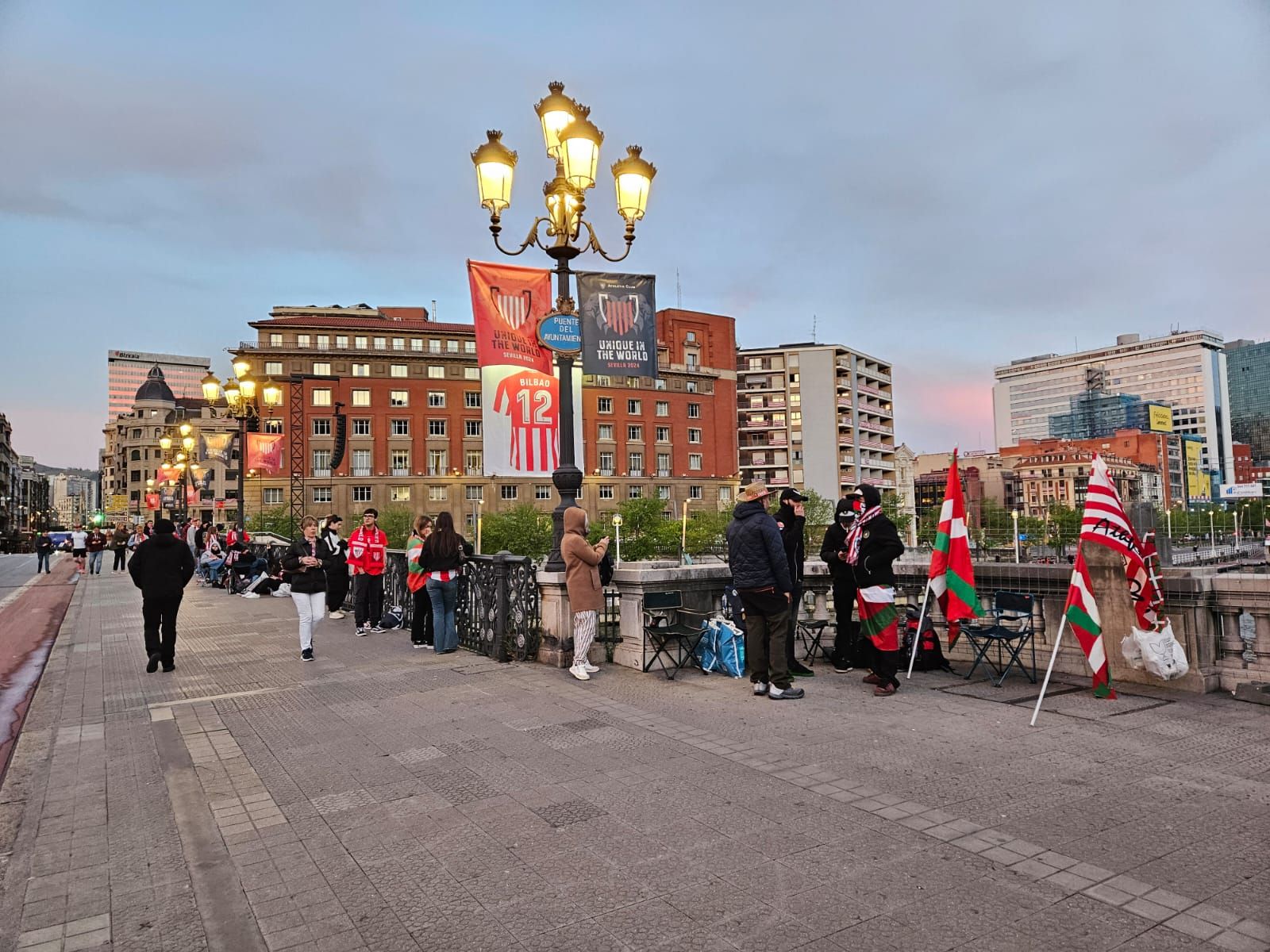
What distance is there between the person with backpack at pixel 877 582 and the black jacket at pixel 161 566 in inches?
319

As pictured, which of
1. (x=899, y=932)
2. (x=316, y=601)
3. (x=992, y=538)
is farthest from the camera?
(x=992, y=538)

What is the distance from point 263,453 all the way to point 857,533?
18426mm

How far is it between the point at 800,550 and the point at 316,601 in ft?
21.6

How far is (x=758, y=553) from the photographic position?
25.6ft

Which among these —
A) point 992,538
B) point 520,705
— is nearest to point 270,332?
point 992,538

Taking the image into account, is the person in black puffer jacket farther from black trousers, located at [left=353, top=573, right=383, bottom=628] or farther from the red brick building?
the red brick building

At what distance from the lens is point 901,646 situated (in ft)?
29.2

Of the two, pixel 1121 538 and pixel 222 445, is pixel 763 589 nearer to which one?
pixel 1121 538

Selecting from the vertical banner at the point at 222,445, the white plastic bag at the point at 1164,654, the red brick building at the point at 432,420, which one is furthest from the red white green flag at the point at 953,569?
the red brick building at the point at 432,420

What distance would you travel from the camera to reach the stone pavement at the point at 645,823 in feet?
11.3

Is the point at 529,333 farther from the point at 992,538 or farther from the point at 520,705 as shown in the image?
the point at 992,538

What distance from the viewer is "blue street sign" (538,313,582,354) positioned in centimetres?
986

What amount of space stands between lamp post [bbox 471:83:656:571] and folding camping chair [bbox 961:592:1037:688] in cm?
469

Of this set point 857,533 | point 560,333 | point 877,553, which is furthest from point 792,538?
point 560,333
